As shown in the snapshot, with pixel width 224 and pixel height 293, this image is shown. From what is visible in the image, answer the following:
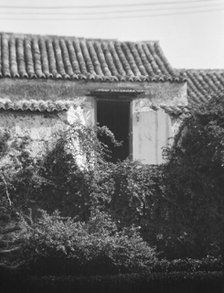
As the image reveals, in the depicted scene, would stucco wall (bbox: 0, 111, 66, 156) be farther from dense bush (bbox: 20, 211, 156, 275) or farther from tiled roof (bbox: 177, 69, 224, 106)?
tiled roof (bbox: 177, 69, 224, 106)

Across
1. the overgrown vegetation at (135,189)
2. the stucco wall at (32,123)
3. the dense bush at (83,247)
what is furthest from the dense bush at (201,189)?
the stucco wall at (32,123)

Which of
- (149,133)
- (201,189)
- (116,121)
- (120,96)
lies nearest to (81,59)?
(120,96)

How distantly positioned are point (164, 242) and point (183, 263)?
53 centimetres

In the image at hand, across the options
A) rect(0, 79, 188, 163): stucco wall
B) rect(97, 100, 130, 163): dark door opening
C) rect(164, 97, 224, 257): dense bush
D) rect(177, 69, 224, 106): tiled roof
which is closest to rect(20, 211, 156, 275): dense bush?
rect(164, 97, 224, 257): dense bush

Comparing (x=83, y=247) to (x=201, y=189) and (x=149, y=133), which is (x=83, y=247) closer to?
(x=201, y=189)

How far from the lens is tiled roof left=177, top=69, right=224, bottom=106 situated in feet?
57.1

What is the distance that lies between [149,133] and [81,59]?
2.90 m

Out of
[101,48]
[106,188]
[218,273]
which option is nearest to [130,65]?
[101,48]

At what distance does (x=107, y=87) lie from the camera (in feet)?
49.4

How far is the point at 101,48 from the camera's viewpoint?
1691 centimetres

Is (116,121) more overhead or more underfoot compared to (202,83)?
more underfoot

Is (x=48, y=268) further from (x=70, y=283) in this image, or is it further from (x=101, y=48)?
(x=101, y=48)

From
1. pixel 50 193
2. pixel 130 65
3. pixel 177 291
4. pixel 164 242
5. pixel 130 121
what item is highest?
pixel 130 65

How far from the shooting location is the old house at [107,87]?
14758 mm
